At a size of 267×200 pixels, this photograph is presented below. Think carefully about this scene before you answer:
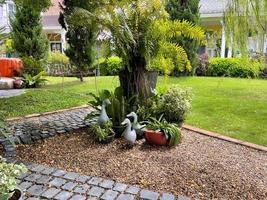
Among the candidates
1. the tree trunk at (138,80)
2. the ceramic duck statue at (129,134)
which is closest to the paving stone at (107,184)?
the ceramic duck statue at (129,134)

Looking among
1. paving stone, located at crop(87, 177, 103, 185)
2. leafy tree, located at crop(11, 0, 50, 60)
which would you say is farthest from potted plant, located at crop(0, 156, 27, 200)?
leafy tree, located at crop(11, 0, 50, 60)

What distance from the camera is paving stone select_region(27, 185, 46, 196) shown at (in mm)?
3480

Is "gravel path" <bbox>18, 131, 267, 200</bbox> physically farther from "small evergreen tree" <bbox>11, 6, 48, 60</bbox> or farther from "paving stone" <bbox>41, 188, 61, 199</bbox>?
"small evergreen tree" <bbox>11, 6, 48, 60</bbox>

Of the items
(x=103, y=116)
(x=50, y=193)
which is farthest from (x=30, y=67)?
(x=50, y=193)

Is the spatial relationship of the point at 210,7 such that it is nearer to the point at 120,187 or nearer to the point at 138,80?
the point at 138,80

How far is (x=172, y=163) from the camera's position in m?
4.36

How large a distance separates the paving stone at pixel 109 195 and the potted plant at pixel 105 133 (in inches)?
63.0

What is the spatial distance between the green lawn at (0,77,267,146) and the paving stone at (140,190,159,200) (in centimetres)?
281

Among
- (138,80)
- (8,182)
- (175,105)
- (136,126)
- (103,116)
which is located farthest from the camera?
(138,80)

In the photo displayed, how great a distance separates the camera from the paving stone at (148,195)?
3.43 metres

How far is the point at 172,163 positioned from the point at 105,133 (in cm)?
134

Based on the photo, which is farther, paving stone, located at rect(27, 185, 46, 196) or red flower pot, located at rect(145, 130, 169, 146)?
red flower pot, located at rect(145, 130, 169, 146)

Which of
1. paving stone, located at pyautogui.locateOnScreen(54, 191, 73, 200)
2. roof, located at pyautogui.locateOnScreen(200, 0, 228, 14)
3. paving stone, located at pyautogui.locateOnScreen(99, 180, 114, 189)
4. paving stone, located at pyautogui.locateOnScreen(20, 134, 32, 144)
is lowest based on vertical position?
paving stone, located at pyautogui.locateOnScreen(54, 191, 73, 200)

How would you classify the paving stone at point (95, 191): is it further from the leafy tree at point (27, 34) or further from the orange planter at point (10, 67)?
the leafy tree at point (27, 34)
